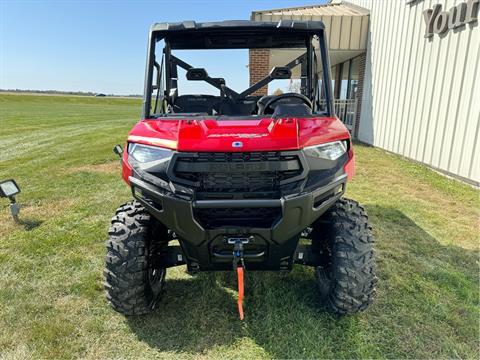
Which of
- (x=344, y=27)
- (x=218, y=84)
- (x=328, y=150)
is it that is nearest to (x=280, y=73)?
(x=218, y=84)

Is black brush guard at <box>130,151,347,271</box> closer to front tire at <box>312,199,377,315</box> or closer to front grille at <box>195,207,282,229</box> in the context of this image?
front grille at <box>195,207,282,229</box>

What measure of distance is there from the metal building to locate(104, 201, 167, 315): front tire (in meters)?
4.16

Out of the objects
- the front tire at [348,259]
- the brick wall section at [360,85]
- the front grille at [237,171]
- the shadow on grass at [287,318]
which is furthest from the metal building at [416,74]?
the front grille at [237,171]

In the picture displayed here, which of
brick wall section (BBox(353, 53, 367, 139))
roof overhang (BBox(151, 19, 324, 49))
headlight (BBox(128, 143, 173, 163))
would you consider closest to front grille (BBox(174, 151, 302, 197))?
headlight (BBox(128, 143, 173, 163))

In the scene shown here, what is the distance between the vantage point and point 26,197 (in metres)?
5.43

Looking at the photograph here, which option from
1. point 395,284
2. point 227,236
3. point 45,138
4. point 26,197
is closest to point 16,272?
point 227,236

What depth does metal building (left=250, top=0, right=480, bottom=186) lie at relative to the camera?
19.3 ft

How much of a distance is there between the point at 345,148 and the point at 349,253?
2.27 feet

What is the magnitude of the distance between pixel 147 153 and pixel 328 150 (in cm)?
110

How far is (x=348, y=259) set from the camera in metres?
2.29

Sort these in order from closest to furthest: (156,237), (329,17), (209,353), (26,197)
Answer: (209,353) → (156,237) → (26,197) → (329,17)

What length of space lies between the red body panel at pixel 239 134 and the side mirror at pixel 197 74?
1.05 m

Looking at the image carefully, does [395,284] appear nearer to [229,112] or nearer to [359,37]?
[229,112]

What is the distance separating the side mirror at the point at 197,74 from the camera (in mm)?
3189
